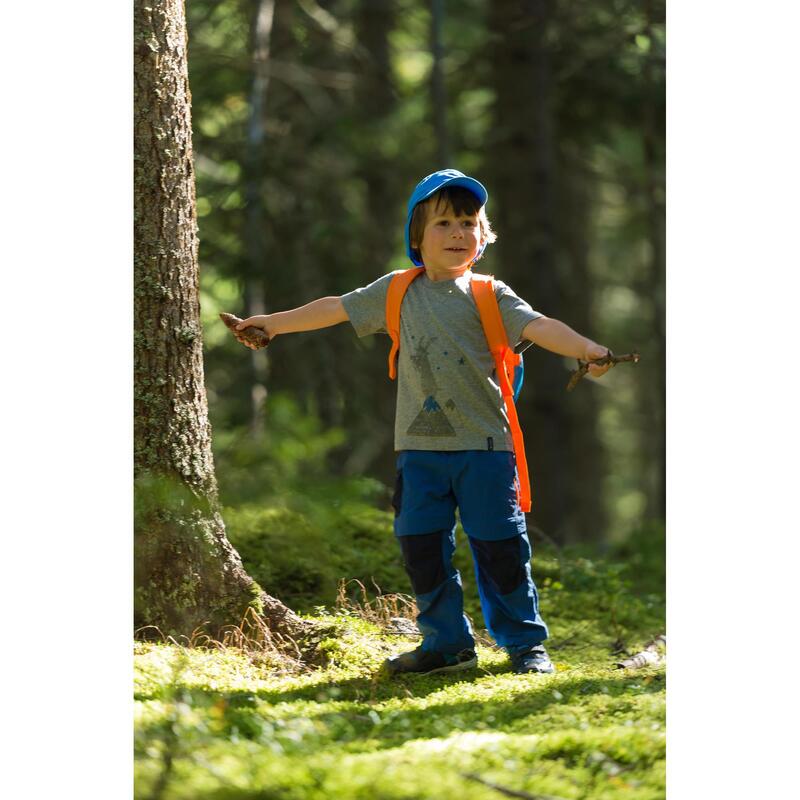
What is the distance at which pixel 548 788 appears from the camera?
3.23 meters

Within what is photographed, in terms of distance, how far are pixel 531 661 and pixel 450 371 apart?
1372mm

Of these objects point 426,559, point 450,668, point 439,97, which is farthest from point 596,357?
point 439,97

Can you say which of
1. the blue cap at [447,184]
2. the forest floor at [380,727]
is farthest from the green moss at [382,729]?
the blue cap at [447,184]

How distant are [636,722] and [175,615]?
2.09m

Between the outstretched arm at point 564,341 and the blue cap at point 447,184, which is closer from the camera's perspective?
the outstretched arm at point 564,341

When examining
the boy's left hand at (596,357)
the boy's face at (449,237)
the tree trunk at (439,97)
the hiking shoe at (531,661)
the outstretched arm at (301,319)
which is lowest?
the hiking shoe at (531,661)

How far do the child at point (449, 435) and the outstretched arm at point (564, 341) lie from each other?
0.08m

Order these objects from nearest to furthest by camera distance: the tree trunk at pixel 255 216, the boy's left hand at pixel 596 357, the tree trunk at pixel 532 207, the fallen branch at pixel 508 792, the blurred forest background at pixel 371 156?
the fallen branch at pixel 508 792
the boy's left hand at pixel 596 357
the tree trunk at pixel 255 216
the blurred forest background at pixel 371 156
the tree trunk at pixel 532 207

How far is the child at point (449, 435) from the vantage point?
14.8ft

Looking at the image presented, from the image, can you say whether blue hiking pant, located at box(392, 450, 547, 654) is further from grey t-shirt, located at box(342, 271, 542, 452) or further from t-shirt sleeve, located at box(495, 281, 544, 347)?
t-shirt sleeve, located at box(495, 281, 544, 347)

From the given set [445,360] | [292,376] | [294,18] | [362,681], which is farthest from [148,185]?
[294,18]

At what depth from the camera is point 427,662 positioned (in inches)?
180

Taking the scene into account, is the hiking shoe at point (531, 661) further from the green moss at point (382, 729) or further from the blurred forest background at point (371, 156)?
the blurred forest background at point (371, 156)

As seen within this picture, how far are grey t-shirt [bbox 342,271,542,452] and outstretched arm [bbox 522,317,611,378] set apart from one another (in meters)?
0.11
